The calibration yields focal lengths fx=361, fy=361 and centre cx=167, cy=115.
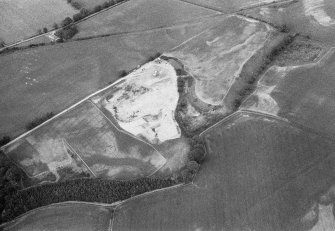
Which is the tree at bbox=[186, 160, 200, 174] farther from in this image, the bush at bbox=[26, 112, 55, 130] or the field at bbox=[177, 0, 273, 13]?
the field at bbox=[177, 0, 273, 13]

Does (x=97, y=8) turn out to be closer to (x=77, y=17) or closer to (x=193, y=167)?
(x=77, y=17)

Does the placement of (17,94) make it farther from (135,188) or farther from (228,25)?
(228,25)

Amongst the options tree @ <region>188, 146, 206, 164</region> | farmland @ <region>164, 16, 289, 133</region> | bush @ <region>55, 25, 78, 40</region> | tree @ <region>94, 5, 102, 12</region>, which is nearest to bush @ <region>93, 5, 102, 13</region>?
tree @ <region>94, 5, 102, 12</region>

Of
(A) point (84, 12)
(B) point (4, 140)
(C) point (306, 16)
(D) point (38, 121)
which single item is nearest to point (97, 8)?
(A) point (84, 12)

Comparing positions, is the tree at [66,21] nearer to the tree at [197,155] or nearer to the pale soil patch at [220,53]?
the pale soil patch at [220,53]

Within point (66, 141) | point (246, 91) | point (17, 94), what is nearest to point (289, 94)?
point (246, 91)

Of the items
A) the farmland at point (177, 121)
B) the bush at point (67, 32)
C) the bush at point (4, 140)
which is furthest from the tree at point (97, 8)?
the bush at point (4, 140)
